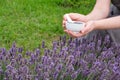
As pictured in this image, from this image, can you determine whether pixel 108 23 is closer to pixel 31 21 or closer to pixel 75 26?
pixel 75 26

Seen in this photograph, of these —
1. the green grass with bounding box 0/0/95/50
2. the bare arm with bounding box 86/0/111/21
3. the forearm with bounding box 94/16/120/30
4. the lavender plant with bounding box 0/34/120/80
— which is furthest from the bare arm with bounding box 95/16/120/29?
the green grass with bounding box 0/0/95/50

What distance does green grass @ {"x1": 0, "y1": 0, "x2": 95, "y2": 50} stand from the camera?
4145 mm

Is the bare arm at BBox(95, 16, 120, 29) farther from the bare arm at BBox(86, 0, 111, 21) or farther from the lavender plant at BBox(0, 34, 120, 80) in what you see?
the bare arm at BBox(86, 0, 111, 21)

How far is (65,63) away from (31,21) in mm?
2185

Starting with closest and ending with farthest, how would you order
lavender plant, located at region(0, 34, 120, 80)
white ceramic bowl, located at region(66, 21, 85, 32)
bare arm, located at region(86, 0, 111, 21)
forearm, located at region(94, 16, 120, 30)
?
1. lavender plant, located at region(0, 34, 120, 80)
2. white ceramic bowl, located at region(66, 21, 85, 32)
3. forearm, located at region(94, 16, 120, 30)
4. bare arm, located at region(86, 0, 111, 21)

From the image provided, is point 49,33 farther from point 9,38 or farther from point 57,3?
point 57,3

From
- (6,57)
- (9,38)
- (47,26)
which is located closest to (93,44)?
(6,57)

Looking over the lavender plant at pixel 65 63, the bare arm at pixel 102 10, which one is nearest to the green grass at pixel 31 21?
the bare arm at pixel 102 10

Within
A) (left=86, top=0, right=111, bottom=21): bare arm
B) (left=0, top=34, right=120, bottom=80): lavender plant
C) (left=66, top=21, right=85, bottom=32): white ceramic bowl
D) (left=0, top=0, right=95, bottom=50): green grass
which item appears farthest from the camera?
(left=0, top=0, right=95, bottom=50): green grass

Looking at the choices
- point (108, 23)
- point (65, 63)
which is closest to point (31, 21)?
point (108, 23)

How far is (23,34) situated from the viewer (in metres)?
4.30

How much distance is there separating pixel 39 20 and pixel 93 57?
2071mm

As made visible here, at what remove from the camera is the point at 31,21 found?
15.5 feet

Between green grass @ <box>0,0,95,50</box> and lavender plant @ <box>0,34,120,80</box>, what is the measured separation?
40.2 inches
